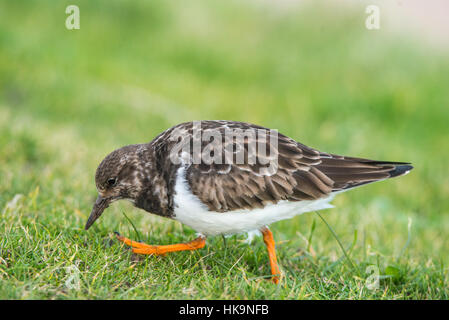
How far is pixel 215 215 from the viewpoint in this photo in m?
4.67

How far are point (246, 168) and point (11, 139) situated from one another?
4277 millimetres

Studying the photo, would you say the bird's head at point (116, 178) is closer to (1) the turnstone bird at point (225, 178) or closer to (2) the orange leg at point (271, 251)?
(1) the turnstone bird at point (225, 178)

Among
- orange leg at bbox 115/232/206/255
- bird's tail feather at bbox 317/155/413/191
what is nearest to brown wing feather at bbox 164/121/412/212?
bird's tail feather at bbox 317/155/413/191

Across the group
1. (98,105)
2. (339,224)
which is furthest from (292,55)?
(339,224)

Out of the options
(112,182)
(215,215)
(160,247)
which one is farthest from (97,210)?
(215,215)

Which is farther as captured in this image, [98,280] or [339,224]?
[339,224]

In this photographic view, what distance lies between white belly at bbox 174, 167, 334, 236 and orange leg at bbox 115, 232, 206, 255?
0.19m

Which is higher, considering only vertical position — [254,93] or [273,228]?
[254,93]

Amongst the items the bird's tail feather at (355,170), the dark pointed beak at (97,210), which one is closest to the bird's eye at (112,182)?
the dark pointed beak at (97,210)

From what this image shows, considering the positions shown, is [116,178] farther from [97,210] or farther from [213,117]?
[213,117]

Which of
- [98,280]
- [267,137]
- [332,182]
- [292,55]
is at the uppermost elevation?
[292,55]

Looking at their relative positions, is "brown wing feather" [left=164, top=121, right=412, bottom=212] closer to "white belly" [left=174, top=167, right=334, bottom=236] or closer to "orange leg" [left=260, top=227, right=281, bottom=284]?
"white belly" [left=174, top=167, right=334, bottom=236]
